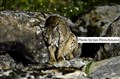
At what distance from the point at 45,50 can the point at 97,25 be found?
2.14 metres

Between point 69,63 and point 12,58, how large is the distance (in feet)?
5.21

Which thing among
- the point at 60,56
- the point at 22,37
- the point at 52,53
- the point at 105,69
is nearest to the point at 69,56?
the point at 60,56

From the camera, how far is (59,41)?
9148mm

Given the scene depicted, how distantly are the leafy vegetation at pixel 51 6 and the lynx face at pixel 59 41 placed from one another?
261cm

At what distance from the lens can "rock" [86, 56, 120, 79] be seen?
23.9ft

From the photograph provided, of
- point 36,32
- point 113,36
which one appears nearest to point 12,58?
point 36,32

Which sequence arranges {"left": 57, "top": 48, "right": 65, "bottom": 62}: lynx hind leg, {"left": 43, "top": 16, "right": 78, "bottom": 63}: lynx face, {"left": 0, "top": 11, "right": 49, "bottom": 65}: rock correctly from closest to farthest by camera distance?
{"left": 57, "top": 48, "right": 65, "bottom": 62}: lynx hind leg < {"left": 43, "top": 16, "right": 78, "bottom": 63}: lynx face < {"left": 0, "top": 11, "right": 49, "bottom": 65}: rock

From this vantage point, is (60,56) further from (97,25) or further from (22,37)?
(97,25)

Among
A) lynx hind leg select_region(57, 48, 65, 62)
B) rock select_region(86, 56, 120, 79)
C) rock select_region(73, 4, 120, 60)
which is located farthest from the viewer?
rock select_region(73, 4, 120, 60)

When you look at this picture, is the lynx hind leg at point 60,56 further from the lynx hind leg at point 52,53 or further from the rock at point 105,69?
the rock at point 105,69

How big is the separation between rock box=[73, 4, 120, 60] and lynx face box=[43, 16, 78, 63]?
2.42ft

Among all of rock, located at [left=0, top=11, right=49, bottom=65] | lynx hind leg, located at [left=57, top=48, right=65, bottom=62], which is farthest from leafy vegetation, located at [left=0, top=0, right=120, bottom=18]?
lynx hind leg, located at [left=57, top=48, right=65, bottom=62]

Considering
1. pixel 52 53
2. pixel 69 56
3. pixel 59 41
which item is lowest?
pixel 69 56

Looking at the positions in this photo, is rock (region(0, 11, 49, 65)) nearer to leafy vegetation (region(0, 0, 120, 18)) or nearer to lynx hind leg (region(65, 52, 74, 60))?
lynx hind leg (region(65, 52, 74, 60))
